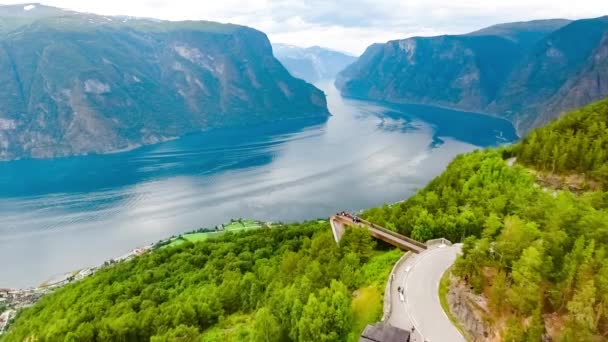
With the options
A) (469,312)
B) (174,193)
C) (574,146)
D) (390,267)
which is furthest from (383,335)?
(174,193)

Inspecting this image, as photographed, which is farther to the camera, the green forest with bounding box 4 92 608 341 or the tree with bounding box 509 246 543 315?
the green forest with bounding box 4 92 608 341

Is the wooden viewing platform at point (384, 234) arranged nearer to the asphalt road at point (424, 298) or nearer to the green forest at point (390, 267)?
the green forest at point (390, 267)

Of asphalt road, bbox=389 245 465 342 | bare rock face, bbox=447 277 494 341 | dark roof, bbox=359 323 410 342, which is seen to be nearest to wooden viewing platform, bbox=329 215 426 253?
asphalt road, bbox=389 245 465 342

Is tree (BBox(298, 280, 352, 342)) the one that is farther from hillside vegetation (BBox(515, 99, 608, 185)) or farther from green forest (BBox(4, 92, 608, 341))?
hillside vegetation (BBox(515, 99, 608, 185))

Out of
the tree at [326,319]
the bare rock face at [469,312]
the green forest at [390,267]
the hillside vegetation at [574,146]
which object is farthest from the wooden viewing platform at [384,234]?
the hillside vegetation at [574,146]

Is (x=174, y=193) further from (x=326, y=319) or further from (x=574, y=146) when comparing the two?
(x=326, y=319)

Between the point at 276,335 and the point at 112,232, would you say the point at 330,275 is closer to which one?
the point at 276,335
